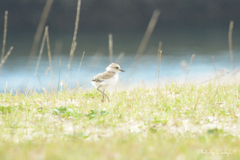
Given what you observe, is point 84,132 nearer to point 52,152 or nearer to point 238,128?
point 52,152

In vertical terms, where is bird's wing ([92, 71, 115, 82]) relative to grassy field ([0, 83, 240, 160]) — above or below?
above

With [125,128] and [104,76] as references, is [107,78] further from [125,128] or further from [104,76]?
[125,128]

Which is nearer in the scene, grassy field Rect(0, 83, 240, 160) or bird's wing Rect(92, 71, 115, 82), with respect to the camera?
grassy field Rect(0, 83, 240, 160)

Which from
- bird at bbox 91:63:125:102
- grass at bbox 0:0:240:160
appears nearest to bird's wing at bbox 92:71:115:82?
bird at bbox 91:63:125:102

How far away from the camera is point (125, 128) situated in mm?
3568

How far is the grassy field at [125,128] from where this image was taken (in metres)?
2.52

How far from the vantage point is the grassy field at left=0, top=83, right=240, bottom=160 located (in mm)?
2523

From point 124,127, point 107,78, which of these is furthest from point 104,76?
point 124,127

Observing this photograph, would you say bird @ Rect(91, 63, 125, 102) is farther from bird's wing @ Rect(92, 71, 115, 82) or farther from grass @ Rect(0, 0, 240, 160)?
grass @ Rect(0, 0, 240, 160)

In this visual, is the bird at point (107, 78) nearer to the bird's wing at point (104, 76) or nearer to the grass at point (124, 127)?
the bird's wing at point (104, 76)

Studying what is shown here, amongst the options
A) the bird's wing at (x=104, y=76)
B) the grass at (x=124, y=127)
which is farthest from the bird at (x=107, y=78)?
the grass at (x=124, y=127)

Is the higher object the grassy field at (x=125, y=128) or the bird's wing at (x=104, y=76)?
the bird's wing at (x=104, y=76)

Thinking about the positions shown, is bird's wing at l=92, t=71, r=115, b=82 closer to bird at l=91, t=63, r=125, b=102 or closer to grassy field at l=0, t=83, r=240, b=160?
bird at l=91, t=63, r=125, b=102

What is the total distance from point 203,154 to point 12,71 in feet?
52.8
